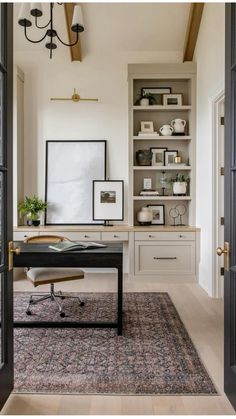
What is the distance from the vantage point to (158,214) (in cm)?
529

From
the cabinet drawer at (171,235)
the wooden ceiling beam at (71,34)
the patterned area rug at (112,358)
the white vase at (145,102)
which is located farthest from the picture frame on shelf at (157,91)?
the patterned area rug at (112,358)

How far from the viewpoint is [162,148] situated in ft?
17.3

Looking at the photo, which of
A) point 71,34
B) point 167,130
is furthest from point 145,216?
point 71,34

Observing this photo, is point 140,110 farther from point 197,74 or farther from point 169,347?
point 169,347

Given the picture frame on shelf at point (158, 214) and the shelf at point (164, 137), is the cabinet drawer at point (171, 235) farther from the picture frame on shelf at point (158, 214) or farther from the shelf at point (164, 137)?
the shelf at point (164, 137)

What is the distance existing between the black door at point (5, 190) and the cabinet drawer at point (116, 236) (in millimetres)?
2930

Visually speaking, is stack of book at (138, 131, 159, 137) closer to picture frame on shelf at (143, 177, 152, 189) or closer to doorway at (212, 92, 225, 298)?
picture frame on shelf at (143, 177, 152, 189)

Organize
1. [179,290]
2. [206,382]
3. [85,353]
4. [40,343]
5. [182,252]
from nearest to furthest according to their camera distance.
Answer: [206,382] → [85,353] → [40,343] → [179,290] → [182,252]

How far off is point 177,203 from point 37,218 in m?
2.22

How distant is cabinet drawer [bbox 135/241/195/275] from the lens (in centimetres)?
475

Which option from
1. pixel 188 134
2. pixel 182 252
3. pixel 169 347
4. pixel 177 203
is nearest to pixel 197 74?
pixel 188 134

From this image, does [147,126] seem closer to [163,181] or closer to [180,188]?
[163,181]

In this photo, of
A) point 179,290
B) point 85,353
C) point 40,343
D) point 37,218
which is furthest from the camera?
point 37,218

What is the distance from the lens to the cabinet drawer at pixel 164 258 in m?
4.75
